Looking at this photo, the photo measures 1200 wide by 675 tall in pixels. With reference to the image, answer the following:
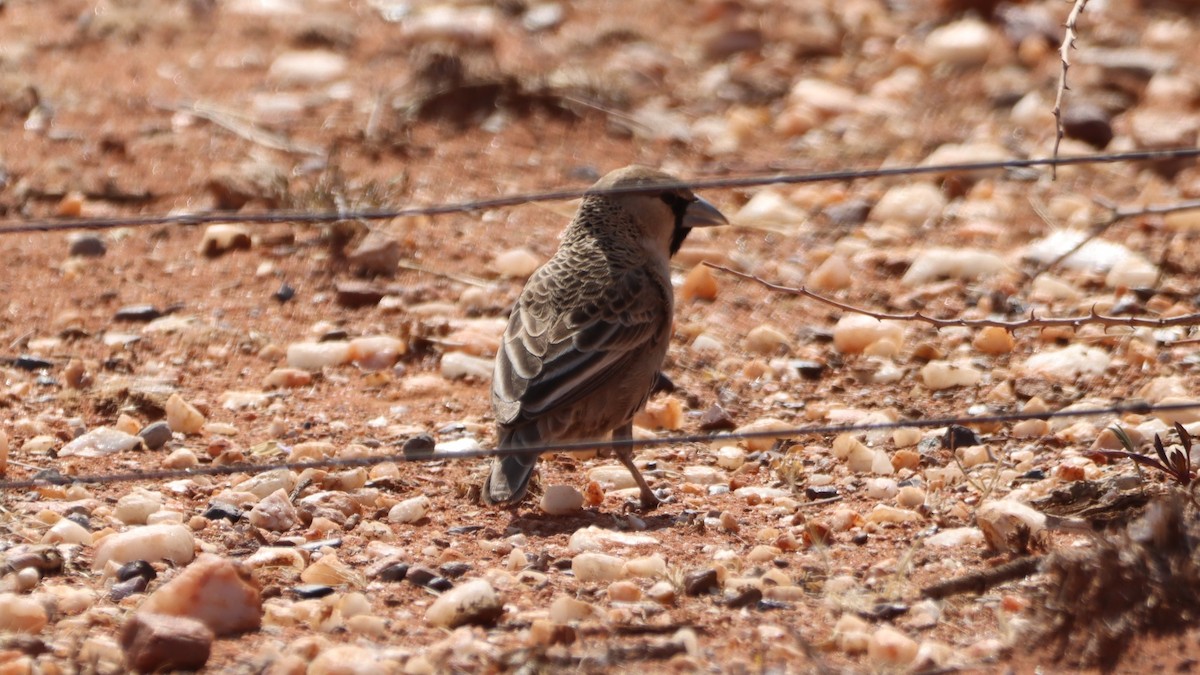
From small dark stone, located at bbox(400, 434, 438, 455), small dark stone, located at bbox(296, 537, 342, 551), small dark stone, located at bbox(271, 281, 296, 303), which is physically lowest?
small dark stone, located at bbox(271, 281, 296, 303)

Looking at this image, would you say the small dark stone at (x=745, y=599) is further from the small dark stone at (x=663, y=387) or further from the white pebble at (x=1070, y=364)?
the white pebble at (x=1070, y=364)

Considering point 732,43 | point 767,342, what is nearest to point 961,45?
point 732,43

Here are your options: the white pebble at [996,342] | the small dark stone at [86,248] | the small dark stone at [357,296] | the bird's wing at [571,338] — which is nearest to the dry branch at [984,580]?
the bird's wing at [571,338]

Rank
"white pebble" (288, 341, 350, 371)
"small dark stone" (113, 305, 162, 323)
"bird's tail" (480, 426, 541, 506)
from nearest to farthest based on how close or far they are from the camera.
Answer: "bird's tail" (480, 426, 541, 506)
"white pebble" (288, 341, 350, 371)
"small dark stone" (113, 305, 162, 323)

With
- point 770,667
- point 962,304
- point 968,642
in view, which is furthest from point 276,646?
point 962,304

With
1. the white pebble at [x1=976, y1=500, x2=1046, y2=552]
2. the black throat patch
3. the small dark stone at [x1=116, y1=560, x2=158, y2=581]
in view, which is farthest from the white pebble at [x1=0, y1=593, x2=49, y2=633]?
the black throat patch

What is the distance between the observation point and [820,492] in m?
5.52

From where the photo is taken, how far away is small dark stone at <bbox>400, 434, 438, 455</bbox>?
590cm

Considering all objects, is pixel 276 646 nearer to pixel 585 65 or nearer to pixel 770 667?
pixel 770 667

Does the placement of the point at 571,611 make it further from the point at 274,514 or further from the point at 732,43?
the point at 732,43

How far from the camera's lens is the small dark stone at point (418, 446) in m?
5.90

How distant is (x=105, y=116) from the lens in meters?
10.0

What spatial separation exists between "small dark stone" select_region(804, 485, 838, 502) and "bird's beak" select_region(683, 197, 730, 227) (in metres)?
1.39

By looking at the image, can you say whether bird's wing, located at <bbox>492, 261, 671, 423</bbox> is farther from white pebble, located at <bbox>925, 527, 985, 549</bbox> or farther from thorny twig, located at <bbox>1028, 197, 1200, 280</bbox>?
thorny twig, located at <bbox>1028, 197, 1200, 280</bbox>
